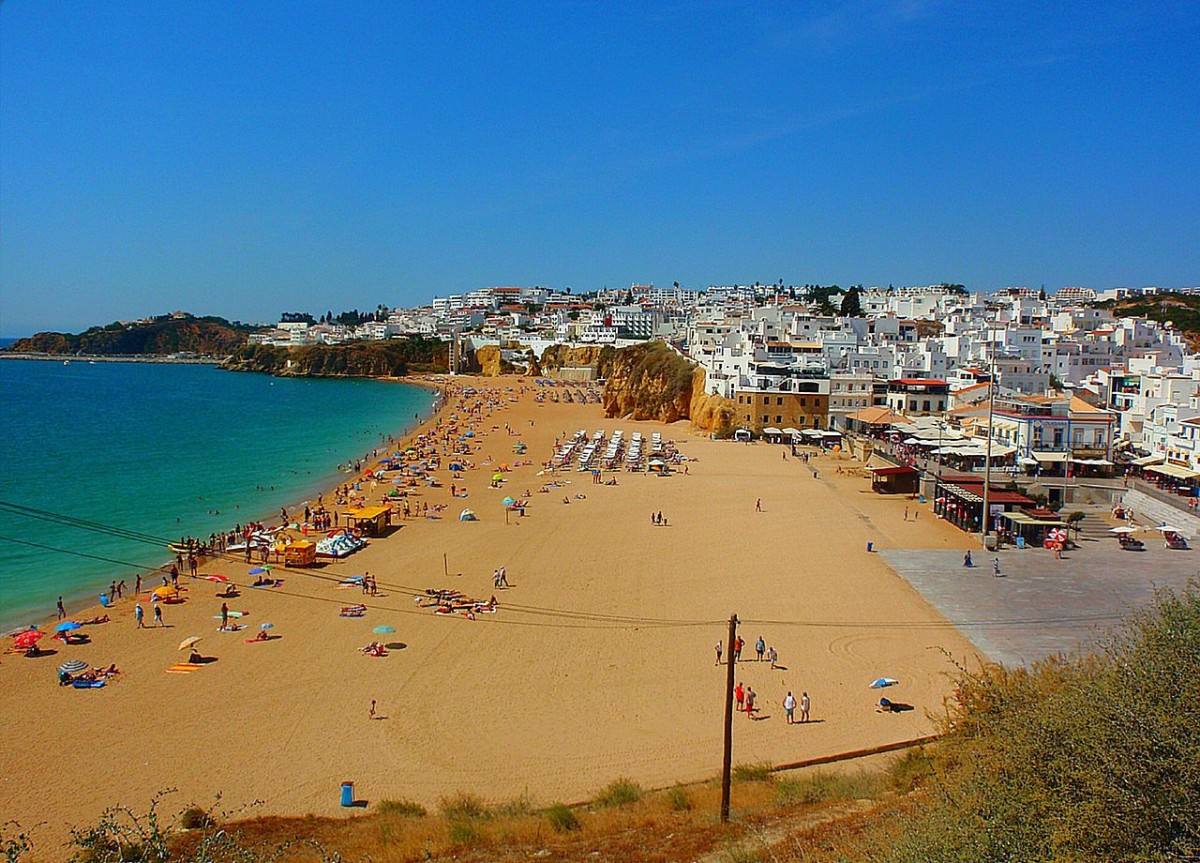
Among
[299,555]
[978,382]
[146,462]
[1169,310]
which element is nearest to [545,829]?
[299,555]

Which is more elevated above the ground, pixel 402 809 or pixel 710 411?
pixel 710 411

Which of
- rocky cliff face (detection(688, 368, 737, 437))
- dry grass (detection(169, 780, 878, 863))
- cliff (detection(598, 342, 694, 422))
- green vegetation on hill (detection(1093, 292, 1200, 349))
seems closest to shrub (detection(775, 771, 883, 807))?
dry grass (detection(169, 780, 878, 863))

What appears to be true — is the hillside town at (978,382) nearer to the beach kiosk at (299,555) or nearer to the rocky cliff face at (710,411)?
the rocky cliff face at (710,411)

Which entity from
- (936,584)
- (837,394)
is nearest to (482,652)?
(936,584)

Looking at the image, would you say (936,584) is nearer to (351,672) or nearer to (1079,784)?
(351,672)

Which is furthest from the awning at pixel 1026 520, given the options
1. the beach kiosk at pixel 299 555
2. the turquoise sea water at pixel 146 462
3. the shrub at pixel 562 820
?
the turquoise sea water at pixel 146 462

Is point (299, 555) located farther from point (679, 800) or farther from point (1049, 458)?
point (1049, 458)
